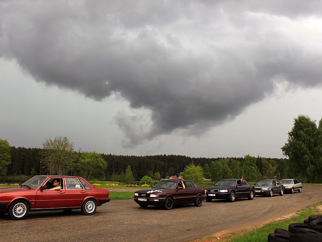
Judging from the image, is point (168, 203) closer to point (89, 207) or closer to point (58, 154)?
point (89, 207)

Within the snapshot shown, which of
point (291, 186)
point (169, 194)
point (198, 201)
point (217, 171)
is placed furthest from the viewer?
point (217, 171)

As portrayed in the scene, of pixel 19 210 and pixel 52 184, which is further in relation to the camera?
pixel 52 184

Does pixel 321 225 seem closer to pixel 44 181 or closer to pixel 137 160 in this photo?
pixel 44 181

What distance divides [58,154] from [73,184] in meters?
53.1

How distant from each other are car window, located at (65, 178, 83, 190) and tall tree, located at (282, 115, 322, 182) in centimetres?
5230

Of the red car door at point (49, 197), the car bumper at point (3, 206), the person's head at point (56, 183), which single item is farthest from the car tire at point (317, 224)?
the car bumper at point (3, 206)

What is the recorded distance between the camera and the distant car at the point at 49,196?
31.3 ft

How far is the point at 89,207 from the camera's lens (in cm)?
1162

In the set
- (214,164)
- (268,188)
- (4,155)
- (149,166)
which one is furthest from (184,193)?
(149,166)

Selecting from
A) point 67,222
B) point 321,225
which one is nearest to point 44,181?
point 67,222

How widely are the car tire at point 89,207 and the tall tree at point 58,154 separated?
172ft

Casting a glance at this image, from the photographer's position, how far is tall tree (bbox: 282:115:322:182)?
53812 mm

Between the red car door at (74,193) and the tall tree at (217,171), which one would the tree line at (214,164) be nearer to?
the tall tree at (217,171)

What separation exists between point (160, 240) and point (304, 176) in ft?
187
